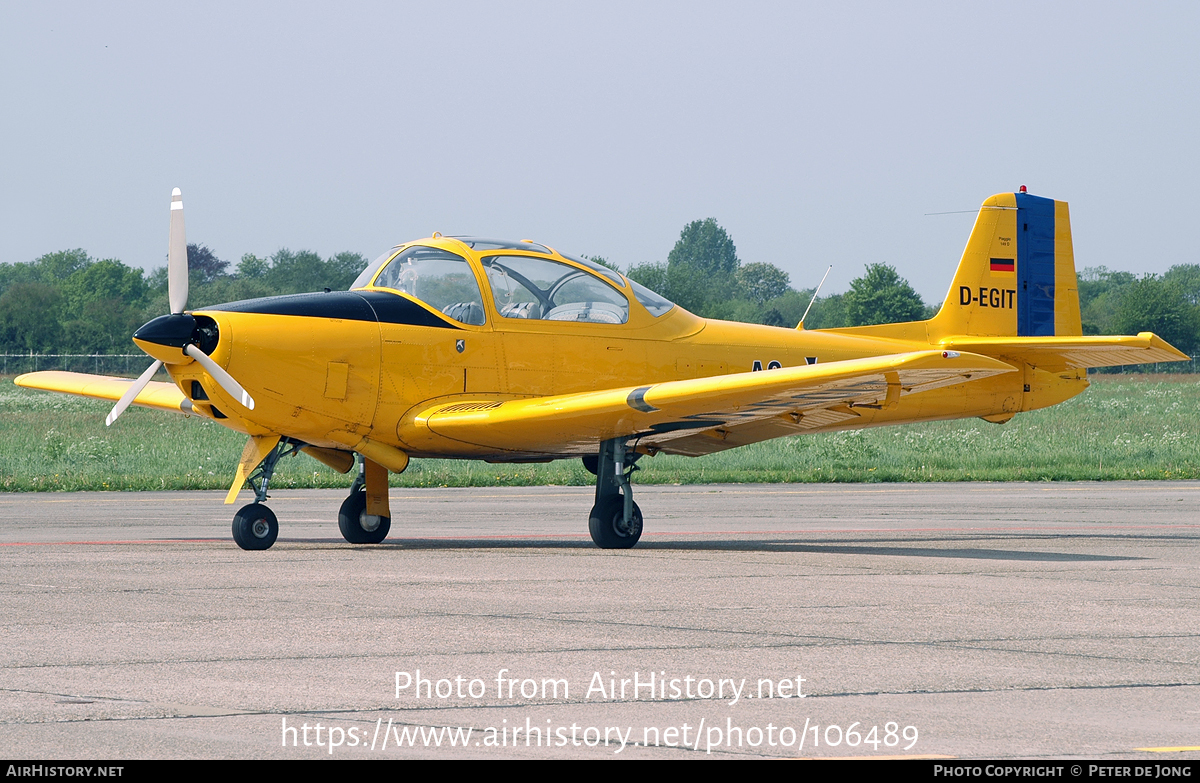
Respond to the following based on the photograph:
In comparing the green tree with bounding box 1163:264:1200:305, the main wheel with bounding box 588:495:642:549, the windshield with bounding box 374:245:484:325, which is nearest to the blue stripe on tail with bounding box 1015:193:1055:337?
the main wheel with bounding box 588:495:642:549

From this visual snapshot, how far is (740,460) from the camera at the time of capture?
29.1 m

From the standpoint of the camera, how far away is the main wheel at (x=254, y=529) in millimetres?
12195

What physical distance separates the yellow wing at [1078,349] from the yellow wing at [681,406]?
158cm

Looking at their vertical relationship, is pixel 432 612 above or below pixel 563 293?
below

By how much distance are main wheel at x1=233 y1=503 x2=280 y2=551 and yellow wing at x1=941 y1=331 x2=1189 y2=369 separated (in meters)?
7.70

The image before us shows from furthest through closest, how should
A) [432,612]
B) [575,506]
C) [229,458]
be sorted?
1. [229,458]
2. [575,506]
3. [432,612]

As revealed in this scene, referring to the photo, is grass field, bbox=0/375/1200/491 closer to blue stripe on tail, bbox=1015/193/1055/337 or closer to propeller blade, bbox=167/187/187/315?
blue stripe on tail, bbox=1015/193/1055/337

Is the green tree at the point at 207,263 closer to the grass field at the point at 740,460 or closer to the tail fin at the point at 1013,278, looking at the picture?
the grass field at the point at 740,460

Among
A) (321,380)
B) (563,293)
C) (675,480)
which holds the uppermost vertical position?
(563,293)

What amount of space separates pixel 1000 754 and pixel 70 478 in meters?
22.2

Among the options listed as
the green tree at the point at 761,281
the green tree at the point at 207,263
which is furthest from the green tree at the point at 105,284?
the green tree at the point at 761,281

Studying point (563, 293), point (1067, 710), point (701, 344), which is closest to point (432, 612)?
point (1067, 710)
